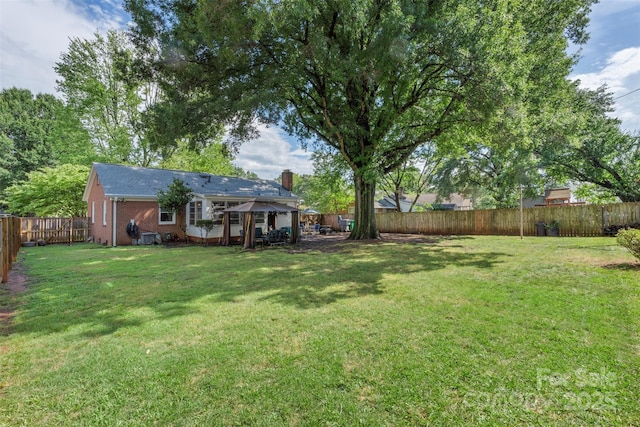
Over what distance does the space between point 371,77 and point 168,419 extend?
1141 centimetres

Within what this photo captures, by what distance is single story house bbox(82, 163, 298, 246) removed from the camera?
15258 millimetres

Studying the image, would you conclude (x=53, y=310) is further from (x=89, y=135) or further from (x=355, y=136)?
(x=89, y=135)

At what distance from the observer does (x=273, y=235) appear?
14742 millimetres

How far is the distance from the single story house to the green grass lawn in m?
9.56

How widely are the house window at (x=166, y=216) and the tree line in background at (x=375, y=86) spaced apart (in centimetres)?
375

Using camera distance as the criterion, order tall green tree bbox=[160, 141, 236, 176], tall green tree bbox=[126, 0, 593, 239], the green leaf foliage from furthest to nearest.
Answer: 1. tall green tree bbox=[160, 141, 236, 176]
2. the green leaf foliage
3. tall green tree bbox=[126, 0, 593, 239]

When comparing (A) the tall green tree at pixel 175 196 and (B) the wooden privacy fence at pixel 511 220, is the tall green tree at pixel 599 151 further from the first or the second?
(A) the tall green tree at pixel 175 196

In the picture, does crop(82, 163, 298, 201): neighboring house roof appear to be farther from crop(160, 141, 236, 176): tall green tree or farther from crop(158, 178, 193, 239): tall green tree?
crop(160, 141, 236, 176): tall green tree

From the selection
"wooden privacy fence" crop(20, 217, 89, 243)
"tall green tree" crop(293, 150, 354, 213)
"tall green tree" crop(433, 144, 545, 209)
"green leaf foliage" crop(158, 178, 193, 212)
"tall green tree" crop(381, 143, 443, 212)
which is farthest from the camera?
"tall green tree" crop(381, 143, 443, 212)

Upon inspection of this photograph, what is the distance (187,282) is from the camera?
6.86 meters

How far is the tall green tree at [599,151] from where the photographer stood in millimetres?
15883

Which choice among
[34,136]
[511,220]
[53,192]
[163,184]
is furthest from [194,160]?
[511,220]

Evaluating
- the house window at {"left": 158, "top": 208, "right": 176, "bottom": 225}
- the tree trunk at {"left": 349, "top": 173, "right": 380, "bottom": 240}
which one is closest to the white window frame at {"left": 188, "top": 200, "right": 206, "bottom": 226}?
the house window at {"left": 158, "top": 208, "right": 176, "bottom": 225}

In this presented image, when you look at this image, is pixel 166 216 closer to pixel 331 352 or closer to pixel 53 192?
pixel 53 192
